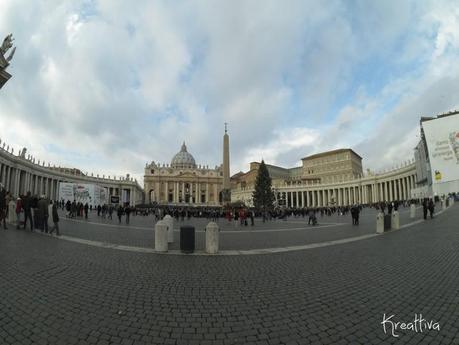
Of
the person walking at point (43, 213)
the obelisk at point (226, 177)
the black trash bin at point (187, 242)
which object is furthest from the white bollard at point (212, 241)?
the obelisk at point (226, 177)

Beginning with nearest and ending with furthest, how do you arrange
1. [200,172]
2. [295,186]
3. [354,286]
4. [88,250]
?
[354,286], [88,250], [295,186], [200,172]

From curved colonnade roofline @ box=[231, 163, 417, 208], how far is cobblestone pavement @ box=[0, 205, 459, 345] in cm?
5597

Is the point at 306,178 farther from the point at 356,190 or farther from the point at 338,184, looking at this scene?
the point at 356,190

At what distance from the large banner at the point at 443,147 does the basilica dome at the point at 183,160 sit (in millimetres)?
104418

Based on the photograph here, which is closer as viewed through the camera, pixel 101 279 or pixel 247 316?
pixel 247 316

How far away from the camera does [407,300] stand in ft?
13.7

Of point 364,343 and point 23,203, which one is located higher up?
point 23,203

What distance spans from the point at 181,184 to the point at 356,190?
242ft

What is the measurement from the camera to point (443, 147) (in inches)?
1741

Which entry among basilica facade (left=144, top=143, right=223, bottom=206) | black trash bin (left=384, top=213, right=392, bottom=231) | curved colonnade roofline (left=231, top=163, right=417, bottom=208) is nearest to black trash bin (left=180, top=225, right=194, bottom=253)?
black trash bin (left=384, top=213, right=392, bottom=231)

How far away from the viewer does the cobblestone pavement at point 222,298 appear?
3.12 metres

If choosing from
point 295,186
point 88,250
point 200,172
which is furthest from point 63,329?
point 200,172

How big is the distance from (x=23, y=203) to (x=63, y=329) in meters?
14.5

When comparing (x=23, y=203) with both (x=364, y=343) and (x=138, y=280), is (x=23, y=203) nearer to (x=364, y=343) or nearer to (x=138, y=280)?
(x=138, y=280)
